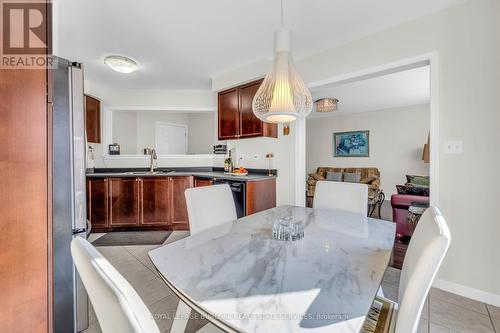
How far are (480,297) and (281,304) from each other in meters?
2.15

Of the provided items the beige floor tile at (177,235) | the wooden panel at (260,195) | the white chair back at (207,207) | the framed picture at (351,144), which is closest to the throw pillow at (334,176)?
the framed picture at (351,144)

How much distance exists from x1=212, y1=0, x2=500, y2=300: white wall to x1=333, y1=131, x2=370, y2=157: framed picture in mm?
4657

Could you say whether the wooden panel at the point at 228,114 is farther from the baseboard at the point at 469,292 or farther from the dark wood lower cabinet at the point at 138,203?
the baseboard at the point at 469,292

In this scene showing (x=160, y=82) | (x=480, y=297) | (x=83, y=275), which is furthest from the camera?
(x=160, y=82)

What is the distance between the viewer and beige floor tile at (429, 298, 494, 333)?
1.47 meters

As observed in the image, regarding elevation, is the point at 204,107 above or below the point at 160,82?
below

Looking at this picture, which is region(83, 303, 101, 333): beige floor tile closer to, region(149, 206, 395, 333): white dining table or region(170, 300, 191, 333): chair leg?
region(170, 300, 191, 333): chair leg

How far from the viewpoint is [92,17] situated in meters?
2.05

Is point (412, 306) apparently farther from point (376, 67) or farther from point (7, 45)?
point (376, 67)

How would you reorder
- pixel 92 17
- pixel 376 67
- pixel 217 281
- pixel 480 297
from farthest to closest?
pixel 376 67, pixel 92 17, pixel 480 297, pixel 217 281

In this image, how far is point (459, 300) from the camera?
1771 mm

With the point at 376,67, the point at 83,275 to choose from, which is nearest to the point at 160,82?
the point at 376,67

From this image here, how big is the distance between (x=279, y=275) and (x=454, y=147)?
2.02 meters

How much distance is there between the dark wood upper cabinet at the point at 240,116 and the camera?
9.89 ft
